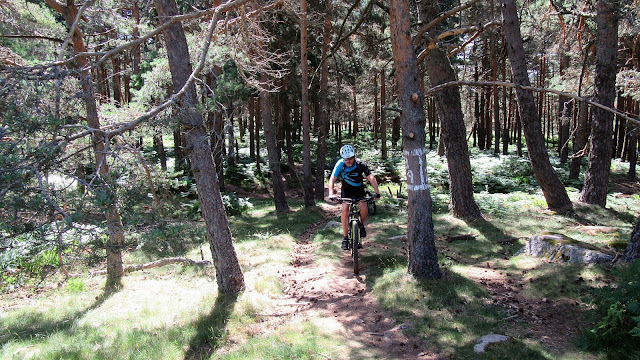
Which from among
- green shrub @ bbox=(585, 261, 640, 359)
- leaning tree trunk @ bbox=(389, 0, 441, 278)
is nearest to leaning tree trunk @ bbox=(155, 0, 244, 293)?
leaning tree trunk @ bbox=(389, 0, 441, 278)

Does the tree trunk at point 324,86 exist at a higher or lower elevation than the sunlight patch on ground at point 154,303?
higher

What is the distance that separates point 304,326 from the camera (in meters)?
5.45

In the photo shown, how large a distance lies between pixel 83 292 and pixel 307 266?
4507 mm

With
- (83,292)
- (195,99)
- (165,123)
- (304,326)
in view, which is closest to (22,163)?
(165,123)

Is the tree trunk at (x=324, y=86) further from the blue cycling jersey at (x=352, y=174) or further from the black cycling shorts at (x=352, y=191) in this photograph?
the black cycling shorts at (x=352, y=191)

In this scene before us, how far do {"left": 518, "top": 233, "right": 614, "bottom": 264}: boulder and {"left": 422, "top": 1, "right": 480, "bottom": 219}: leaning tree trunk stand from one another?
111 inches

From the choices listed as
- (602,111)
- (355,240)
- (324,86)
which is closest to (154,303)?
(355,240)

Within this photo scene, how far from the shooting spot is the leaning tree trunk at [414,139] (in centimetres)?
586

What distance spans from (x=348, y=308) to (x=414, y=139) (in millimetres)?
2743

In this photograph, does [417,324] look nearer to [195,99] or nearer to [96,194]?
[96,194]

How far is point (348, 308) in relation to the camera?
19.7 feet

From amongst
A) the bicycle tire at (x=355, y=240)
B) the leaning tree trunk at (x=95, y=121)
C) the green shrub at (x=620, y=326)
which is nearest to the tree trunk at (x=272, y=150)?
the leaning tree trunk at (x=95, y=121)

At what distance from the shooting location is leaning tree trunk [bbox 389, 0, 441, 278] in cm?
586

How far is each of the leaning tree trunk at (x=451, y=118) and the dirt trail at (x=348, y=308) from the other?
3.18 metres
